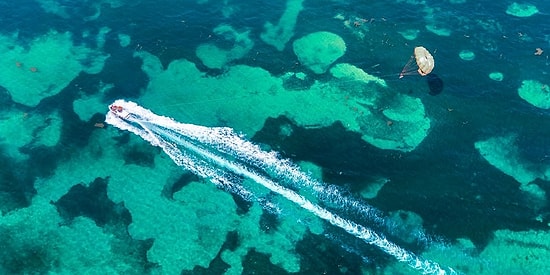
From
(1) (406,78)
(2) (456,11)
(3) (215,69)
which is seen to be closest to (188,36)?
(3) (215,69)

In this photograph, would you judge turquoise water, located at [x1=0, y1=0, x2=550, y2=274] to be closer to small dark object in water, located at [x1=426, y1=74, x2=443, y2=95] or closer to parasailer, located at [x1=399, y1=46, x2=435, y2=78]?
small dark object in water, located at [x1=426, y1=74, x2=443, y2=95]

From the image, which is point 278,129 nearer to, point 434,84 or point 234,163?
point 234,163

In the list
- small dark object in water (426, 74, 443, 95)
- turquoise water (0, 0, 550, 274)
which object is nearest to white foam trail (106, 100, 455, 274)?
turquoise water (0, 0, 550, 274)

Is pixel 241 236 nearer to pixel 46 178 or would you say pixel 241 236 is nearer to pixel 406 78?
pixel 46 178

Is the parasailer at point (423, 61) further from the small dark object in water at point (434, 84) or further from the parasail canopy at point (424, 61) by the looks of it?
the small dark object in water at point (434, 84)

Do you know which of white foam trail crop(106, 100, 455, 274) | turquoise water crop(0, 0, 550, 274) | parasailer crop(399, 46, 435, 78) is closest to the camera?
turquoise water crop(0, 0, 550, 274)
